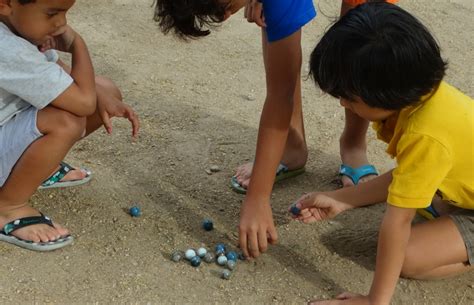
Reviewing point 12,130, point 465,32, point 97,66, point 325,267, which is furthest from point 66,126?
point 465,32

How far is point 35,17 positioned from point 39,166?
0.49 metres

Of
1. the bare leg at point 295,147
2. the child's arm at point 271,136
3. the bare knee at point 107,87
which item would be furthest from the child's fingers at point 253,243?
the bare knee at point 107,87

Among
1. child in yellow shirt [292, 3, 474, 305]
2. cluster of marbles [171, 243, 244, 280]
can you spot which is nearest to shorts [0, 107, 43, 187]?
cluster of marbles [171, 243, 244, 280]

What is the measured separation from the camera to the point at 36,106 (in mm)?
2449

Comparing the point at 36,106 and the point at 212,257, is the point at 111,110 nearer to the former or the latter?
the point at 36,106

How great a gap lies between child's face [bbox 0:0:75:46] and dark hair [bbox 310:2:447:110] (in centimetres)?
86

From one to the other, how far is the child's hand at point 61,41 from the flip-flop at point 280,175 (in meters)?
0.83

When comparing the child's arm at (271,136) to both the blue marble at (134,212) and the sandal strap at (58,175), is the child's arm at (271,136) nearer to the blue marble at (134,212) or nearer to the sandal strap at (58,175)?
the blue marble at (134,212)

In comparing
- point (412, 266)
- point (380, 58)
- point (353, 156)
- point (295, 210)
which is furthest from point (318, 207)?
point (380, 58)

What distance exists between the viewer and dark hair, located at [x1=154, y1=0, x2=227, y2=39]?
2.24m

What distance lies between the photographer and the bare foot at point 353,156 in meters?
3.02

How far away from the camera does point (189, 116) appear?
3510 millimetres

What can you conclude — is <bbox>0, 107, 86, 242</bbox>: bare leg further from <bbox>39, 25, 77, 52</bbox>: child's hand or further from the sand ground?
<bbox>39, 25, 77, 52</bbox>: child's hand

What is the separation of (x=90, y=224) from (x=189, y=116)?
94cm
